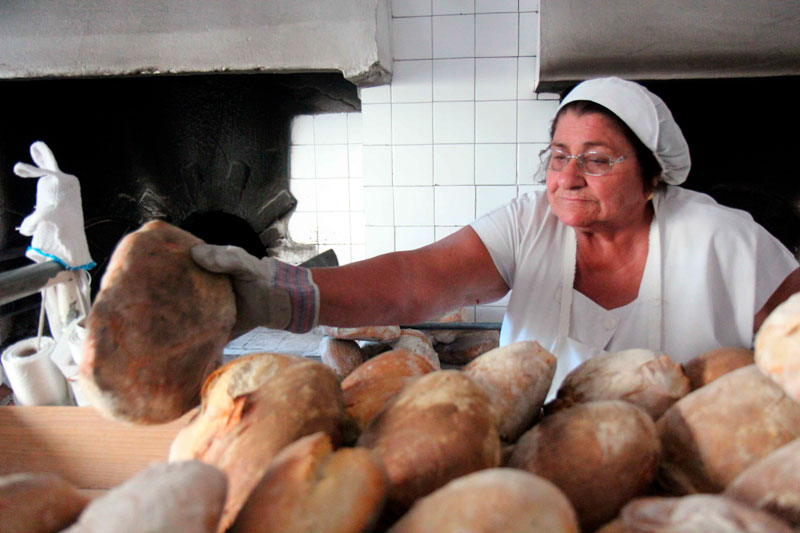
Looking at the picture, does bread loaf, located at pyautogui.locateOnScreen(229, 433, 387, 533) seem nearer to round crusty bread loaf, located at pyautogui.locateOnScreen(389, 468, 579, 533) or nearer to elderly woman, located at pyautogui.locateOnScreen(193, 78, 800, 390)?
A: round crusty bread loaf, located at pyautogui.locateOnScreen(389, 468, 579, 533)

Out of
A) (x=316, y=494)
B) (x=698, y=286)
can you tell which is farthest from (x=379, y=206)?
(x=316, y=494)

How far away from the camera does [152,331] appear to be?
0.54m

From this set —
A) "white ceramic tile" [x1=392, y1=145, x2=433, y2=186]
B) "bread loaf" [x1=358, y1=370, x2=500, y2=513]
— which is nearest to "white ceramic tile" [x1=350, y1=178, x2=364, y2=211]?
"white ceramic tile" [x1=392, y1=145, x2=433, y2=186]

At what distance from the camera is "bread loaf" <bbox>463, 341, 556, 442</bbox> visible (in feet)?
1.63

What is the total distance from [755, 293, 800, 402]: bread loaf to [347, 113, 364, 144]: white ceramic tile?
234cm

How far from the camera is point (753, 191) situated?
7.39 ft

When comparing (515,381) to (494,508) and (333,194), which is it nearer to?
(494,508)

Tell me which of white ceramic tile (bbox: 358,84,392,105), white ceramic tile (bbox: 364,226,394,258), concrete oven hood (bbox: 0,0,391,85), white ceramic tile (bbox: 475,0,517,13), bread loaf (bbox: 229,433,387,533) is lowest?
white ceramic tile (bbox: 364,226,394,258)

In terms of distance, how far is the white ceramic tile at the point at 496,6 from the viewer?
221 centimetres

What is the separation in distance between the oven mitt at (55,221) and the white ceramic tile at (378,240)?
1260 millimetres

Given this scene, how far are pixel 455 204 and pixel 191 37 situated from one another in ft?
4.40

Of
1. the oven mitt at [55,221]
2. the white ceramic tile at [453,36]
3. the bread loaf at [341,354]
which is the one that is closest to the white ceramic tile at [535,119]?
the white ceramic tile at [453,36]

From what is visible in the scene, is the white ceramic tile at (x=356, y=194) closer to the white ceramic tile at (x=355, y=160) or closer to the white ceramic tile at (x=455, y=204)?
the white ceramic tile at (x=355, y=160)

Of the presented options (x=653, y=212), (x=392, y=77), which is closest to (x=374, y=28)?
(x=392, y=77)
